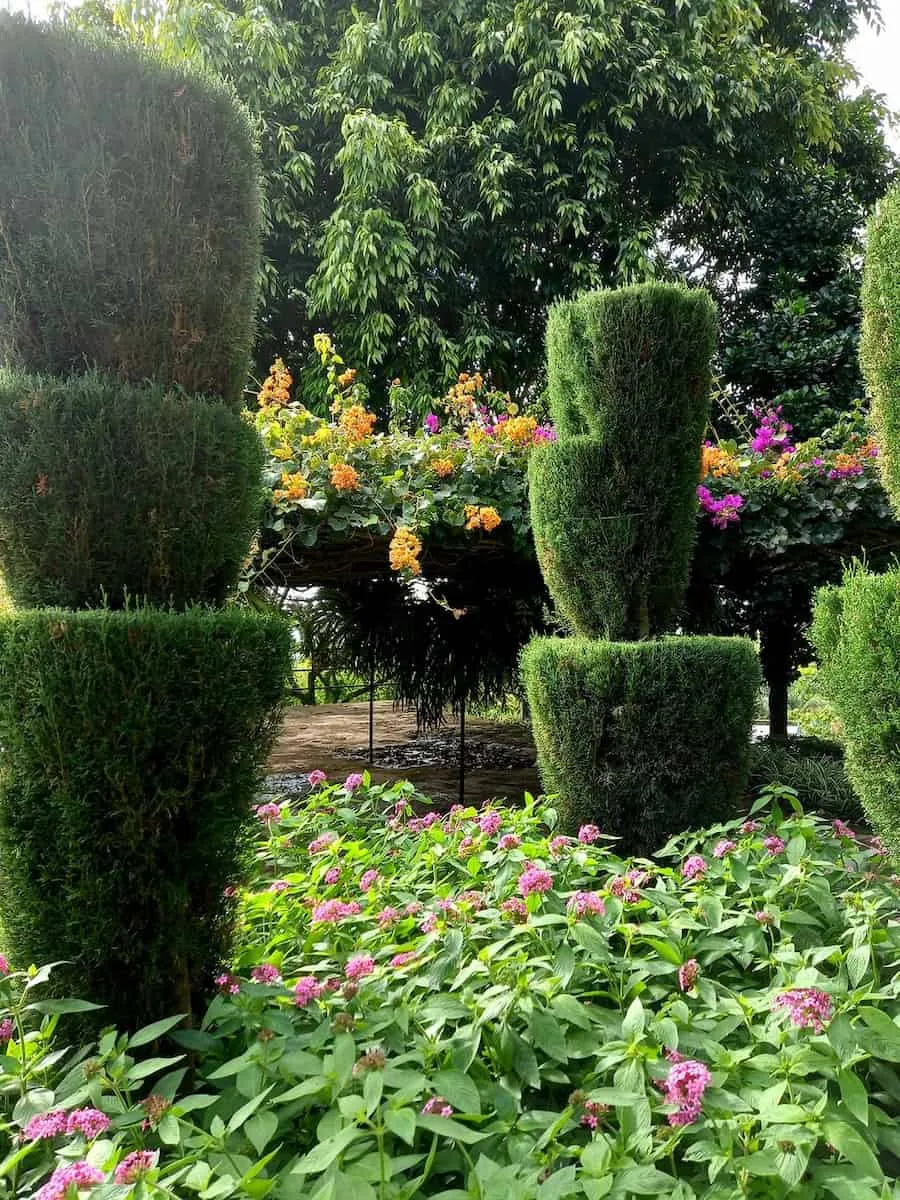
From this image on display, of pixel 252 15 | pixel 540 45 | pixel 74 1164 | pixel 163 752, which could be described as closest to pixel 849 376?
pixel 540 45

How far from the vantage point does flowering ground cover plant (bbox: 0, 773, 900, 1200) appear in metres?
1.25

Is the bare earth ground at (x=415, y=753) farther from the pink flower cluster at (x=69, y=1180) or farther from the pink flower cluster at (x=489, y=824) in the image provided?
the pink flower cluster at (x=69, y=1180)

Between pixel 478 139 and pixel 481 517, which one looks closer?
pixel 481 517

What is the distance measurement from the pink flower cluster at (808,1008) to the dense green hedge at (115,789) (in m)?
1.32

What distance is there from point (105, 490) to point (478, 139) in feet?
24.3

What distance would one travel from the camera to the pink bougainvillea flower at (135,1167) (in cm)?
117

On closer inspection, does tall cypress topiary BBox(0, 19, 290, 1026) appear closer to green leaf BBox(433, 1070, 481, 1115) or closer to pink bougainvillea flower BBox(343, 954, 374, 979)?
pink bougainvillea flower BBox(343, 954, 374, 979)

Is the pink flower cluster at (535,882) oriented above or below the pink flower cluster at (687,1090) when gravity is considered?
above

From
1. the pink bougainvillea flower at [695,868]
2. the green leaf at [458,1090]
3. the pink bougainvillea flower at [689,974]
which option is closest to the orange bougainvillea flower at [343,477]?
the pink bougainvillea flower at [695,868]

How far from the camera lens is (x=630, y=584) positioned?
3.69 metres

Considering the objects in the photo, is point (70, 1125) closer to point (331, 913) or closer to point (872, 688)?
point (331, 913)

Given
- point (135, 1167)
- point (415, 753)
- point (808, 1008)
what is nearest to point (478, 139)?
point (415, 753)

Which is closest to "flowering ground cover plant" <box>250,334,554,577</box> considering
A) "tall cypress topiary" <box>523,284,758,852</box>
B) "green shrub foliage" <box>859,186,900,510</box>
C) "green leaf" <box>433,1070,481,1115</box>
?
"tall cypress topiary" <box>523,284,758,852</box>

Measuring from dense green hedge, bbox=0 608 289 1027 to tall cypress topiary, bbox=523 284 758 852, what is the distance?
1.91 m
